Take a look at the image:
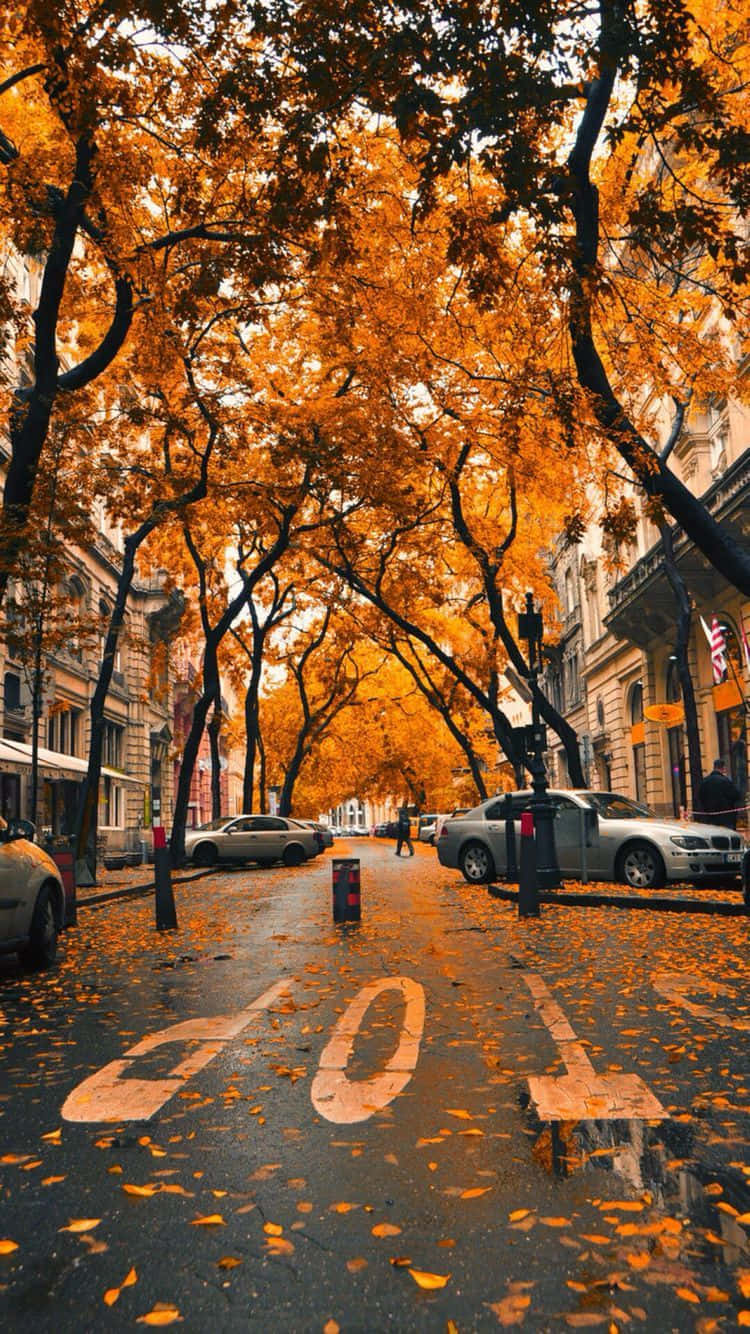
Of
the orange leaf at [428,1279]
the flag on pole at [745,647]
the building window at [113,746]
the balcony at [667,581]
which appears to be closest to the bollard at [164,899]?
the orange leaf at [428,1279]

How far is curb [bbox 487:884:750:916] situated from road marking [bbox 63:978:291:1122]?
769 centimetres

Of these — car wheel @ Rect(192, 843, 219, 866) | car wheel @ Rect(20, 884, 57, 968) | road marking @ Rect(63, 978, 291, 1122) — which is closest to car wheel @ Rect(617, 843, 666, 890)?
car wheel @ Rect(20, 884, 57, 968)

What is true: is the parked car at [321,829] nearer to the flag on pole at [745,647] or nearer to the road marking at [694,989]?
the flag on pole at [745,647]

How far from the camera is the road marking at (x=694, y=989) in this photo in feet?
22.9

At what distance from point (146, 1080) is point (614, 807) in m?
13.0

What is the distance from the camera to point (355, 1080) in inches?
226

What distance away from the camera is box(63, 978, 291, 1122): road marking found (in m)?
5.21

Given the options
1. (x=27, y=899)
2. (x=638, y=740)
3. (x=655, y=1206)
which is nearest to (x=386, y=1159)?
(x=655, y=1206)

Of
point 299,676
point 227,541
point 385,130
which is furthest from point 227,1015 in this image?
point 299,676

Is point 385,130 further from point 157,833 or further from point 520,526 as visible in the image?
point 520,526

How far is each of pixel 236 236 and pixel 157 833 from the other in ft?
20.9

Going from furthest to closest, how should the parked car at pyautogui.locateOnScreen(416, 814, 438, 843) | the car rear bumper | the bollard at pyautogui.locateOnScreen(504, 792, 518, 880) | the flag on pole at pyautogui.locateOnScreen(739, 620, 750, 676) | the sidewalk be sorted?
the parked car at pyautogui.locateOnScreen(416, 814, 438, 843) → the flag on pole at pyautogui.locateOnScreen(739, 620, 750, 676) → the sidewalk → the bollard at pyautogui.locateOnScreen(504, 792, 518, 880) → the car rear bumper

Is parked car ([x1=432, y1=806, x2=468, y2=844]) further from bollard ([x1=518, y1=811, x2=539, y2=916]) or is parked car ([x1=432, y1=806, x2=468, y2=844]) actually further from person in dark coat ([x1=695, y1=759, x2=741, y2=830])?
bollard ([x1=518, y1=811, x2=539, y2=916])

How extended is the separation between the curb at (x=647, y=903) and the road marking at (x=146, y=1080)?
7686 mm
